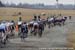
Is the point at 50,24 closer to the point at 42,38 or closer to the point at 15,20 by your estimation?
the point at 42,38

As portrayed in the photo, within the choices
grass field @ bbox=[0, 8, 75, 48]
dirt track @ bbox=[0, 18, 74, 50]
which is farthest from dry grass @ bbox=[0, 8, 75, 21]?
dirt track @ bbox=[0, 18, 74, 50]

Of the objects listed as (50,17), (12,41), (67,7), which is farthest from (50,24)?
(12,41)

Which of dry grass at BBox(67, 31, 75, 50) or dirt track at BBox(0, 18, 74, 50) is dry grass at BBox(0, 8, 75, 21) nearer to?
dirt track at BBox(0, 18, 74, 50)

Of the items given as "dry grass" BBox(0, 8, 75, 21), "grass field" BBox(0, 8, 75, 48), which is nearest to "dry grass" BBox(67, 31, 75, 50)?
"grass field" BBox(0, 8, 75, 48)

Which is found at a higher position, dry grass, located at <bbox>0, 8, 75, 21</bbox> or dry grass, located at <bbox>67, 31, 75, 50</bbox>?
dry grass, located at <bbox>0, 8, 75, 21</bbox>

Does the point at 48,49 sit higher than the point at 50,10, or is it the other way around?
the point at 50,10

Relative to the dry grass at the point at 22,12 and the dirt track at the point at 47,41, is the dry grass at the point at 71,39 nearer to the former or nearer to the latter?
the dirt track at the point at 47,41

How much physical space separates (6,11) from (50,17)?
58 centimetres

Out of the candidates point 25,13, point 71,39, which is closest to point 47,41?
point 71,39

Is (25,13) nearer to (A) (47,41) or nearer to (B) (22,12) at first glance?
(B) (22,12)

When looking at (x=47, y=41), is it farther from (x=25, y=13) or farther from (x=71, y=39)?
(x=25, y=13)

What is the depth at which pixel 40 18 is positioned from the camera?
351cm

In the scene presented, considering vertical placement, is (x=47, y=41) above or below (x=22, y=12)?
below

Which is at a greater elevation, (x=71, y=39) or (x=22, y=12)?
(x=22, y=12)
